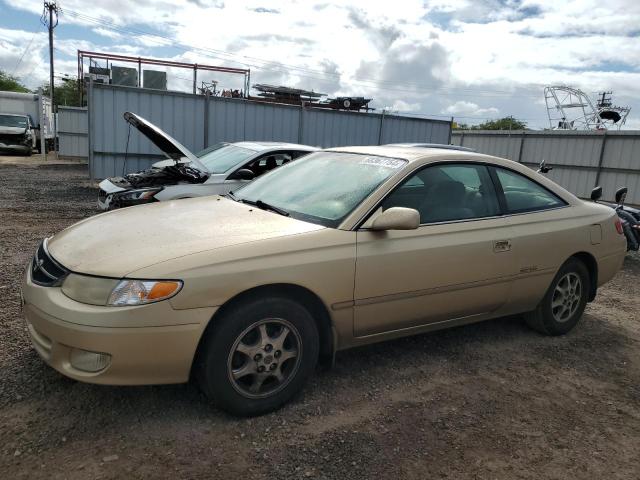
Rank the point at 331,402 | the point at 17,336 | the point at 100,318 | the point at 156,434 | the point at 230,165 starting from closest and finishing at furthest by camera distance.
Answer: the point at 100,318 < the point at 156,434 < the point at 331,402 < the point at 17,336 < the point at 230,165

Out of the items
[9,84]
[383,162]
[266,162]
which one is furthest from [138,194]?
[9,84]

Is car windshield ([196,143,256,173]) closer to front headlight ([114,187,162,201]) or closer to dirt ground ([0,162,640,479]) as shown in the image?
front headlight ([114,187,162,201])

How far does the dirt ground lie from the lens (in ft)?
8.36

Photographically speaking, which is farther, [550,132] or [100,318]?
[550,132]

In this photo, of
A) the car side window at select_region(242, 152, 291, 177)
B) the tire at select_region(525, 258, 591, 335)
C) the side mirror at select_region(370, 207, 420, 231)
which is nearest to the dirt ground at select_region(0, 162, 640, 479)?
the tire at select_region(525, 258, 591, 335)

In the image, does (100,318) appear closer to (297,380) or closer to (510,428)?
(297,380)

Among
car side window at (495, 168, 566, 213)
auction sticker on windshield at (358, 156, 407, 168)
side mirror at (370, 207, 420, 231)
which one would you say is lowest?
side mirror at (370, 207, 420, 231)

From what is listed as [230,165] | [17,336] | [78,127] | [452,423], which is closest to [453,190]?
[452,423]

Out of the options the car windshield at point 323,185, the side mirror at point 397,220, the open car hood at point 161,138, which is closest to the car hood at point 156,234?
the car windshield at point 323,185

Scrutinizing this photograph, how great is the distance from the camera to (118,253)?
2.78 metres

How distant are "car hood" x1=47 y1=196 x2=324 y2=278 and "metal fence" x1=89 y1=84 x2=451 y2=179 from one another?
857cm

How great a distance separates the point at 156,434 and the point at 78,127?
20352mm

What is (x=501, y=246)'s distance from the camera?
3.74 meters

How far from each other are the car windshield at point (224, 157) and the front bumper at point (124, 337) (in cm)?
506
